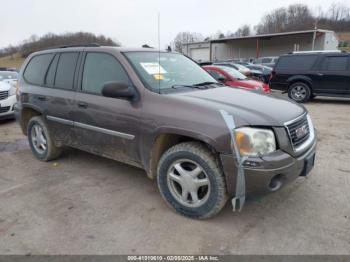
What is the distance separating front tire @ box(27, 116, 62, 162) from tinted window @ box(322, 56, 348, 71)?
9.42 metres

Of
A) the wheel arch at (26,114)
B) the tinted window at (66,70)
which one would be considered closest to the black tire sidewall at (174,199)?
the tinted window at (66,70)

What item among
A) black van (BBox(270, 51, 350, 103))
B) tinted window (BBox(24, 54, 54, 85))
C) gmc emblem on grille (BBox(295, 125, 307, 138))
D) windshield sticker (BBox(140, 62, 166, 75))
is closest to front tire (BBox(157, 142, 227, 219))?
gmc emblem on grille (BBox(295, 125, 307, 138))

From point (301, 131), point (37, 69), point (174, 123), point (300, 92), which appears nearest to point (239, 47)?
point (300, 92)

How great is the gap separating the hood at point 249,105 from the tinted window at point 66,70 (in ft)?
5.61

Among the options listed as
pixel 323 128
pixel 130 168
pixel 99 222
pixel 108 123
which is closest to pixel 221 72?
pixel 323 128

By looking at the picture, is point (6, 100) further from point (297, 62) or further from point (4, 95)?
point (297, 62)

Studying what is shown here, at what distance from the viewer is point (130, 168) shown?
4371mm

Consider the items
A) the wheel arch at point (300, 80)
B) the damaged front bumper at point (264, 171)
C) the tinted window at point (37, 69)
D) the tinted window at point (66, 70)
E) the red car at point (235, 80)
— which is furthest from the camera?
the wheel arch at point (300, 80)

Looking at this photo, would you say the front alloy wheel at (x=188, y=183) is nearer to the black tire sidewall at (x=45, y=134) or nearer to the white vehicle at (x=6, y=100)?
the black tire sidewall at (x=45, y=134)

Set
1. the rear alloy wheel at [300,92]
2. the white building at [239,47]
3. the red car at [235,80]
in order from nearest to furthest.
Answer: the red car at [235,80], the rear alloy wheel at [300,92], the white building at [239,47]

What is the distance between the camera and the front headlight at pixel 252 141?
100 inches

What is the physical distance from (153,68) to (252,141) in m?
1.56

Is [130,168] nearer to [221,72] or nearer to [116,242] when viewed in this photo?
[116,242]

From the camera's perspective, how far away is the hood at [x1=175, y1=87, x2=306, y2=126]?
8.68ft
